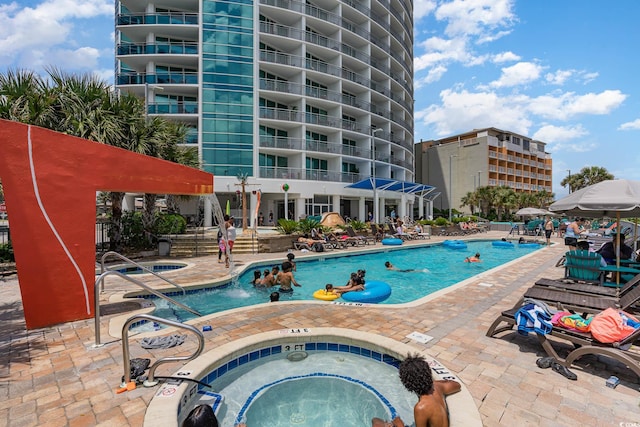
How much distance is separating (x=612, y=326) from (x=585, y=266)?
13.6 ft

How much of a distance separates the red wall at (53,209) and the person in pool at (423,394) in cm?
577

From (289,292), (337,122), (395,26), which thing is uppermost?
(395,26)

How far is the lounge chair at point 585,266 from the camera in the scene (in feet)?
22.5

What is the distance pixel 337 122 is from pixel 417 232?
14919 mm

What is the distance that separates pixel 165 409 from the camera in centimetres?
299

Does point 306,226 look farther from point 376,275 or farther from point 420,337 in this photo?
point 420,337

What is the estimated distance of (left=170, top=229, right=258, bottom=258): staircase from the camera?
46.2 ft

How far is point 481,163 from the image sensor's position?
169 feet

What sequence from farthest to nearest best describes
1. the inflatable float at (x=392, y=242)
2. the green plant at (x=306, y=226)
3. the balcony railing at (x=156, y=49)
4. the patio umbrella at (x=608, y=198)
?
1. the balcony railing at (x=156, y=49)
2. the inflatable float at (x=392, y=242)
3. the green plant at (x=306, y=226)
4. the patio umbrella at (x=608, y=198)

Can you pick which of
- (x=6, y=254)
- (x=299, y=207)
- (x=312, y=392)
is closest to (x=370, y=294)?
(x=312, y=392)

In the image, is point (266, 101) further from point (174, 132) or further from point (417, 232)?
point (417, 232)

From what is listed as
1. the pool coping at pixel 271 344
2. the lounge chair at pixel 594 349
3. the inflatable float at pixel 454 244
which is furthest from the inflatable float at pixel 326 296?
the inflatable float at pixel 454 244

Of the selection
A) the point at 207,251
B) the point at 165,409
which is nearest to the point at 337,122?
the point at 207,251

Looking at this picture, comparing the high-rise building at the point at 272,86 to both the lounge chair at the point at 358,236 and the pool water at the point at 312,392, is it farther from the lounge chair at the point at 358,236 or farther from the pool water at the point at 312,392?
the pool water at the point at 312,392
